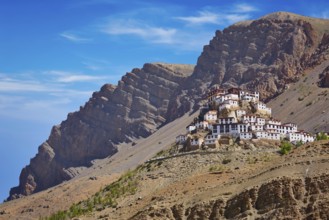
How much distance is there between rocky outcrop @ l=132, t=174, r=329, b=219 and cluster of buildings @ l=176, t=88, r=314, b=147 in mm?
49995

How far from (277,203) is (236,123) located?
6063 centimetres

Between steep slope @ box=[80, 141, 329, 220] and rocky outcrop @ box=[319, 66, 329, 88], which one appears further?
rocky outcrop @ box=[319, 66, 329, 88]

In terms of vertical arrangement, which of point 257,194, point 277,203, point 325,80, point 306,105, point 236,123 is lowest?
point 277,203

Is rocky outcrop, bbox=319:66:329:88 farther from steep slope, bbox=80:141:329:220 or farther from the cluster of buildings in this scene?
steep slope, bbox=80:141:329:220

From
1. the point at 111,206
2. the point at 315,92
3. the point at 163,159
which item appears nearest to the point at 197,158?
the point at 163,159

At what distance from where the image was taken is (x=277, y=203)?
200 ft

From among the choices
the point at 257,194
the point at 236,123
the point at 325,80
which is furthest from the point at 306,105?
the point at 257,194

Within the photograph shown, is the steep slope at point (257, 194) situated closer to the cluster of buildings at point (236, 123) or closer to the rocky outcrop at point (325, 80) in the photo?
the cluster of buildings at point (236, 123)

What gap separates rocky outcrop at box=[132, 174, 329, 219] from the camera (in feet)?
189

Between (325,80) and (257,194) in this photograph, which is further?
(325,80)

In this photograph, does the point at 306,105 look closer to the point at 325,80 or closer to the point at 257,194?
the point at 325,80

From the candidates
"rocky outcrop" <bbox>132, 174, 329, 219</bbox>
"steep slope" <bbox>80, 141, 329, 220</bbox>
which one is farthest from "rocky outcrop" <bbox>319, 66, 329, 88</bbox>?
"rocky outcrop" <bbox>132, 174, 329, 219</bbox>

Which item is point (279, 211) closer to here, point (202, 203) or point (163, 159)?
point (202, 203)

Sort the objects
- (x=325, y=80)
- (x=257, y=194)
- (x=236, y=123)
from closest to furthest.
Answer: (x=257, y=194), (x=236, y=123), (x=325, y=80)
